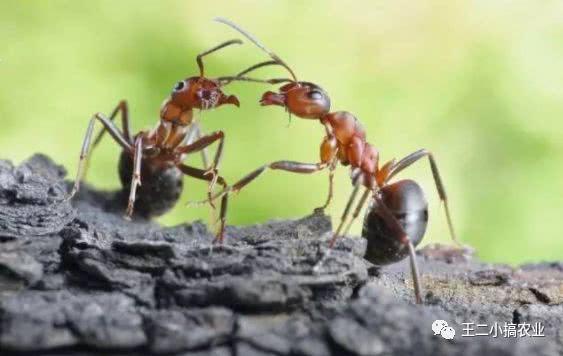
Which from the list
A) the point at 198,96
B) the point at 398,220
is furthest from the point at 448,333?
the point at 198,96

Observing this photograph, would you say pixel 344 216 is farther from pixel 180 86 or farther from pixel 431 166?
pixel 180 86

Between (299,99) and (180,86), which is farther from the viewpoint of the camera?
(180,86)

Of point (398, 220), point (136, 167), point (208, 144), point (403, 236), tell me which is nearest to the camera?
point (403, 236)

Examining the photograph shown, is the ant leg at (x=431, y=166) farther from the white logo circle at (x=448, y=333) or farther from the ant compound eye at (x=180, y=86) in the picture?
the white logo circle at (x=448, y=333)

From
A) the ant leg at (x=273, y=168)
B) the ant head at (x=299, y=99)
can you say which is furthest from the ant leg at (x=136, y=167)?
the ant head at (x=299, y=99)

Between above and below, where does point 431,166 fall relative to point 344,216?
above

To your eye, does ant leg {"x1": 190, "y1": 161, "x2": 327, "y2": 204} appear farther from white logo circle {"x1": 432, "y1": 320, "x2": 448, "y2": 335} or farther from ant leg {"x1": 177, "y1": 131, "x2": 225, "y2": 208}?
white logo circle {"x1": 432, "y1": 320, "x2": 448, "y2": 335}
